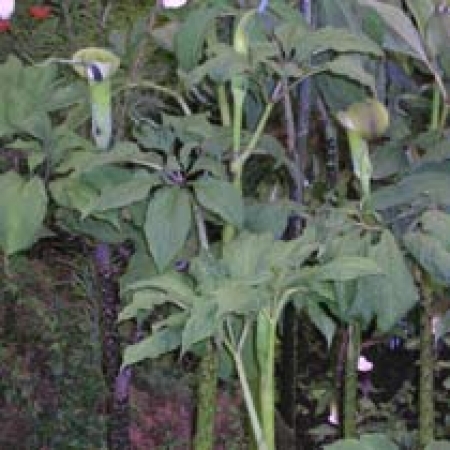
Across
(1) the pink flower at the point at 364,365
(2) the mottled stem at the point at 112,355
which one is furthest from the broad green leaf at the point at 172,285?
(1) the pink flower at the point at 364,365

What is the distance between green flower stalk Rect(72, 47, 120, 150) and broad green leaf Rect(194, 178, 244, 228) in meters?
0.13

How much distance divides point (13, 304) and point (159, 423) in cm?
35

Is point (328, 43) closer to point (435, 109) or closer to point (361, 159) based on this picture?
point (361, 159)

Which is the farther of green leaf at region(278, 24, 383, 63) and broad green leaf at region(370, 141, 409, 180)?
broad green leaf at region(370, 141, 409, 180)

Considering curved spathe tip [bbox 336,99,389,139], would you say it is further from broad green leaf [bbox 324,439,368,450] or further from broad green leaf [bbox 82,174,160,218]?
broad green leaf [bbox 324,439,368,450]

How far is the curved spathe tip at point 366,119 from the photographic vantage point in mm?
995

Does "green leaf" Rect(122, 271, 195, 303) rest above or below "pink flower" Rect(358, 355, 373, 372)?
above

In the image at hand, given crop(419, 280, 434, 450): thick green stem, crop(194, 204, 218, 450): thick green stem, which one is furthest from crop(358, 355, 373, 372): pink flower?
crop(194, 204, 218, 450): thick green stem

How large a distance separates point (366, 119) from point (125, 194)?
0.21m

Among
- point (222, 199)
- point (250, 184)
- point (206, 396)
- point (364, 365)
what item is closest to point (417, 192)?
point (222, 199)

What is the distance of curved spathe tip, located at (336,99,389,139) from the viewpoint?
995 mm

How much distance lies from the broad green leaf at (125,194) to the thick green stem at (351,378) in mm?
329

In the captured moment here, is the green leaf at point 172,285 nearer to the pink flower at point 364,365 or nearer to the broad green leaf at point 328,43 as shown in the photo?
the broad green leaf at point 328,43

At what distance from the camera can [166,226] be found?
968mm
